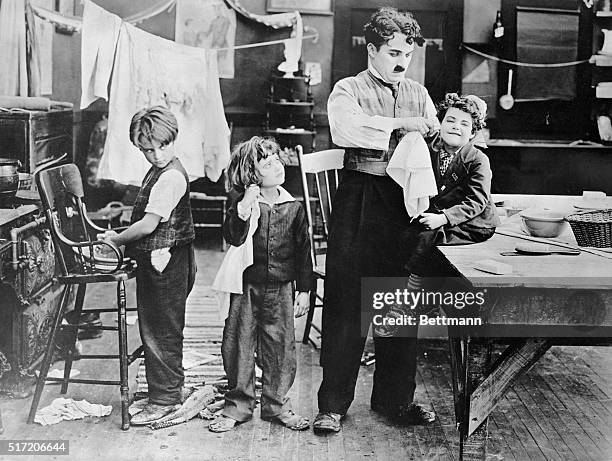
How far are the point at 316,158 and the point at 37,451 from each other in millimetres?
1505

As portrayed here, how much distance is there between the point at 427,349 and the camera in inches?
150

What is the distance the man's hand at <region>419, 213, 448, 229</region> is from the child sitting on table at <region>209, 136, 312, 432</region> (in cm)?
45

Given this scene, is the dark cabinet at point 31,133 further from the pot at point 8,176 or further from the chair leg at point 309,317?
the chair leg at point 309,317

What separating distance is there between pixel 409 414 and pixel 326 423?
1.16ft

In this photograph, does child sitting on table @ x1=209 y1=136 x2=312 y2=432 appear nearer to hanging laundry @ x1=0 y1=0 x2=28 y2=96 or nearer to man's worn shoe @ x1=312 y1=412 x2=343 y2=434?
man's worn shoe @ x1=312 y1=412 x2=343 y2=434

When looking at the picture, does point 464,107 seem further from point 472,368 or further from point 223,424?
point 223,424

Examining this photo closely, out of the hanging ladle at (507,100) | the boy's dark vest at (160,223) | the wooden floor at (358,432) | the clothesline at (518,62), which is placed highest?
the clothesline at (518,62)

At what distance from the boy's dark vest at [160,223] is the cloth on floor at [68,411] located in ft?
2.06

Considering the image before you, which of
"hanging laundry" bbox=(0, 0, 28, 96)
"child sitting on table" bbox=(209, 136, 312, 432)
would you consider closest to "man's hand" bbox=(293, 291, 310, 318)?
"child sitting on table" bbox=(209, 136, 312, 432)

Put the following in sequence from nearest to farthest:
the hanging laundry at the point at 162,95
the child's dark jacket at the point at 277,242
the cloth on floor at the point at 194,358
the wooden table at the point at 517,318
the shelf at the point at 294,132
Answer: the wooden table at the point at 517,318, the child's dark jacket at the point at 277,242, the hanging laundry at the point at 162,95, the shelf at the point at 294,132, the cloth on floor at the point at 194,358

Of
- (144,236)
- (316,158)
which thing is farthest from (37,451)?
(316,158)

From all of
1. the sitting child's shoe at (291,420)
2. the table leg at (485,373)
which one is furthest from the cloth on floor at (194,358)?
the table leg at (485,373)

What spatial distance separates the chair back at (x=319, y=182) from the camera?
117 inches

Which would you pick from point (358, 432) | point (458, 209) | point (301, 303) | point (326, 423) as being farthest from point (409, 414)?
point (458, 209)
